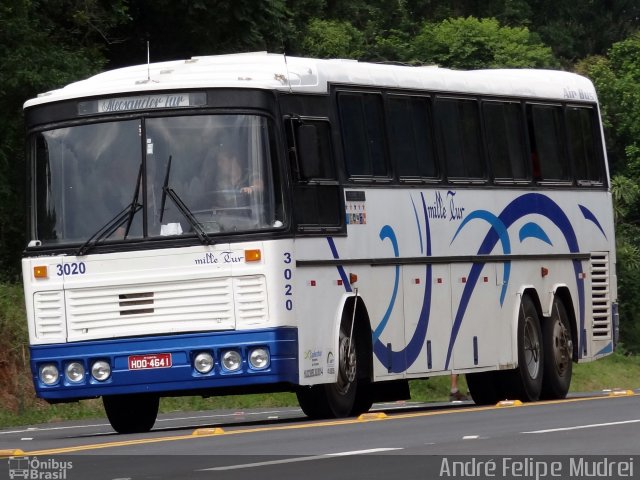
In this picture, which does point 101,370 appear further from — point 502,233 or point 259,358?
point 502,233

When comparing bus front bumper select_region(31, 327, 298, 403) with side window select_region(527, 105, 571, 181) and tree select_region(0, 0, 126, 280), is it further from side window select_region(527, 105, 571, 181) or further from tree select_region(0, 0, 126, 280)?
tree select_region(0, 0, 126, 280)

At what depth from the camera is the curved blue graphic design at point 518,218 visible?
69.7ft

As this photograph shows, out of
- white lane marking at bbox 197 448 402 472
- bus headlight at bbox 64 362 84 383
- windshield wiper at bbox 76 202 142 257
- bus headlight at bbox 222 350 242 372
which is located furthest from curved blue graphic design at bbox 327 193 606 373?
white lane marking at bbox 197 448 402 472

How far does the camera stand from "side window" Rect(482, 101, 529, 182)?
22250 mm

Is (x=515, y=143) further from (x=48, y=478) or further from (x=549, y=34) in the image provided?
(x=549, y=34)

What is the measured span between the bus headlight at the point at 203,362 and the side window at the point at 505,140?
580 cm

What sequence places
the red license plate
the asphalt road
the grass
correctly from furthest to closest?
1. the grass
2. the red license plate
3. the asphalt road

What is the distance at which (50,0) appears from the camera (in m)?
35.1

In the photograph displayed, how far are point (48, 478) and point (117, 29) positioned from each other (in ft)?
90.5

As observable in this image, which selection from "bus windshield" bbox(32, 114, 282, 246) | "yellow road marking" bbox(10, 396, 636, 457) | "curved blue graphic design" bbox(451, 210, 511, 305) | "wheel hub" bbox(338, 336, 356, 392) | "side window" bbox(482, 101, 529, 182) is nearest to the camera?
"yellow road marking" bbox(10, 396, 636, 457)

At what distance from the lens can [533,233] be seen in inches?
897

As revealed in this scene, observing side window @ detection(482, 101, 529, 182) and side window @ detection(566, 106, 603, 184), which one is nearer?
side window @ detection(482, 101, 529, 182)

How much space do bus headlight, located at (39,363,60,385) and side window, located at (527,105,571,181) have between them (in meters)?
7.29

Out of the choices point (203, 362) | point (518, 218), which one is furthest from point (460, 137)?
point (203, 362)
